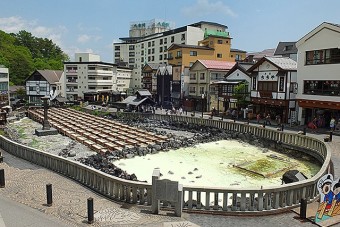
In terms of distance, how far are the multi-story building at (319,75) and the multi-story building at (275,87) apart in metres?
1.41

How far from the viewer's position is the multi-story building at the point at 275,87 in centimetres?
3559

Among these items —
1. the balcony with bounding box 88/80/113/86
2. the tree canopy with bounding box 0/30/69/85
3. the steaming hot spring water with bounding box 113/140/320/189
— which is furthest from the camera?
the tree canopy with bounding box 0/30/69/85

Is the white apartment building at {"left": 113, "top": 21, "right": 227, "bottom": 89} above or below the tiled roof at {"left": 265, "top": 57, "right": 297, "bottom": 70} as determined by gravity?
above

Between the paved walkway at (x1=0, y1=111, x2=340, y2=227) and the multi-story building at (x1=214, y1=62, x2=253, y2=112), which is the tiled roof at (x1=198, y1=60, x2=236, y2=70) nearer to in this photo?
the multi-story building at (x1=214, y1=62, x2=253, y2=112)

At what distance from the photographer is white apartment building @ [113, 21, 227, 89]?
71250 millimetres

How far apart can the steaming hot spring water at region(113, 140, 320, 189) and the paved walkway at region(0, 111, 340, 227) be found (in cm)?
631

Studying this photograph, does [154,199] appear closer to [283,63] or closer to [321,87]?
[321,87]

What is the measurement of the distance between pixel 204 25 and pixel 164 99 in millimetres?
25822

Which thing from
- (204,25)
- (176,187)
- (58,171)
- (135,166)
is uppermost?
(204,25)

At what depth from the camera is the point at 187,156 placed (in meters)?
25.6

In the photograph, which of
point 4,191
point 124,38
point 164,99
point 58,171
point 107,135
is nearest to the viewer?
point 4,191

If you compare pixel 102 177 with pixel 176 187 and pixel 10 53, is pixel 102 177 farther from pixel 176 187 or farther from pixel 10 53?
pixel 10 53

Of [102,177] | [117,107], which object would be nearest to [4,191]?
[102,177]

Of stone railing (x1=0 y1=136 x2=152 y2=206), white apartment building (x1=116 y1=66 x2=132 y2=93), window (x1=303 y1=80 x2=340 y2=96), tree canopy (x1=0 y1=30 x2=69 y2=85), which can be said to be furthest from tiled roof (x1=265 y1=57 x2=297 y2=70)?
tree canopy (x1=0 y1=30 x2=69 y2=85)
